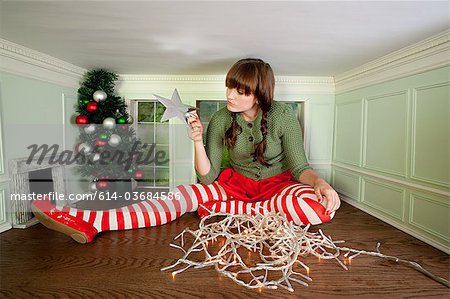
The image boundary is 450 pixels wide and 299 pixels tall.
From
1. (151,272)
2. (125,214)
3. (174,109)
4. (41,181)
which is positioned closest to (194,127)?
(174,109)

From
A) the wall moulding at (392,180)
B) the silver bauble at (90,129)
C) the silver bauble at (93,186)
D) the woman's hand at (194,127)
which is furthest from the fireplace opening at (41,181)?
A: the wall moulding at (392,180)

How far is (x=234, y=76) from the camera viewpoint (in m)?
1.76

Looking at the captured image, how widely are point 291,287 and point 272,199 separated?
777mm

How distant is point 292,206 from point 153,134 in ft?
6.16

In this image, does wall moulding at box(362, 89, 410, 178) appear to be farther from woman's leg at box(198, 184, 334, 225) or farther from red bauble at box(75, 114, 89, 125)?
red bauble at box(75, 114, 89, 125)

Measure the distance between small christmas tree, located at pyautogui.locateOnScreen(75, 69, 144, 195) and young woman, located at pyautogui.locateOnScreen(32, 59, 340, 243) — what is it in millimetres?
710

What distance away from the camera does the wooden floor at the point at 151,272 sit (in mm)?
1053

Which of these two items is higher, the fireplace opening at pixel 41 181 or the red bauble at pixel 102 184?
the fireplace opening at pixel 41 181

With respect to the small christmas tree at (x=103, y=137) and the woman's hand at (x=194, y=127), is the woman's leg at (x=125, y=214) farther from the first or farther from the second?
the small christmas tree at (x=103, y=137)

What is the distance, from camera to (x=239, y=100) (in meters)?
1.80

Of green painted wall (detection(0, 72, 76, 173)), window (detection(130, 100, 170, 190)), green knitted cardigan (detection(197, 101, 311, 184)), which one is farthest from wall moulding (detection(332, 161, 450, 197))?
green painted wall (detection(0, 72, 76, 173))

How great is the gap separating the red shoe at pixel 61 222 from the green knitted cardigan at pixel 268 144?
82 cm

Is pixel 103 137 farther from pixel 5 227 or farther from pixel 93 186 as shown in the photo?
pixel 5 227

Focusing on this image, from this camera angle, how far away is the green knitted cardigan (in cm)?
192
